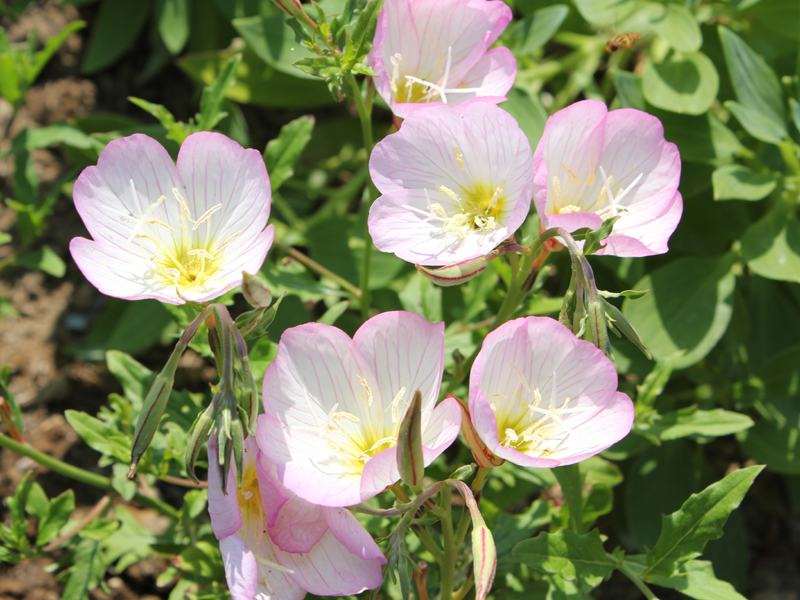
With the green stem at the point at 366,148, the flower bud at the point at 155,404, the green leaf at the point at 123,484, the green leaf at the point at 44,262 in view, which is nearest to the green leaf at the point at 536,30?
the green stem at the point at 366,148

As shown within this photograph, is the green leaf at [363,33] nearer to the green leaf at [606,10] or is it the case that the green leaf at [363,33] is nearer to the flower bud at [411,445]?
the flower bud at [411,445]

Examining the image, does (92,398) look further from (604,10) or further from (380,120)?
(604,10)

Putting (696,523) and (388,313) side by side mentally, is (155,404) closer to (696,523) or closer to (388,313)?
(388,313)


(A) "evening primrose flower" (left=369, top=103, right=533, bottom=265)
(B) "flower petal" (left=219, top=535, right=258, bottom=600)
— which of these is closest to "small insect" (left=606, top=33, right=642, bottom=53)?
(A) "evening primrose flower" (left=369, top=103, right=533, bottom=265)

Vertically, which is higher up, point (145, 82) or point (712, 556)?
point (145, 82)

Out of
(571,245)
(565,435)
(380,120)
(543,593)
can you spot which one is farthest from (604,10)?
(543,593)

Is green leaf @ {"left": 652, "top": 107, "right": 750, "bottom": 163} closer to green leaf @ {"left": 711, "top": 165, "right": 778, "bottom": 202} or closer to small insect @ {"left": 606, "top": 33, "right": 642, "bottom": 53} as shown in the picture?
green leaf @ {"left": 711, "top": 165, "right": 778, "bottom": 202}

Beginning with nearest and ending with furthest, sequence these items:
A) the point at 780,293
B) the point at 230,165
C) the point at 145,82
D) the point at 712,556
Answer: the point at 230,165 → the point at 712,556 → the point at 780,293 → the point at 145,82
